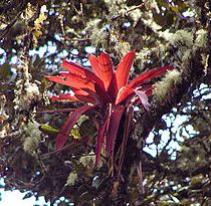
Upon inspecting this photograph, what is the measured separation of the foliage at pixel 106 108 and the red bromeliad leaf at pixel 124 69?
0.06 feet

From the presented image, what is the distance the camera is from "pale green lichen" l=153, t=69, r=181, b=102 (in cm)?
224

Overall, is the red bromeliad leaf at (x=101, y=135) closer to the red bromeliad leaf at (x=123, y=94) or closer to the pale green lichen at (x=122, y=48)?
the red bromeliad leaf at (x=123, y=94)

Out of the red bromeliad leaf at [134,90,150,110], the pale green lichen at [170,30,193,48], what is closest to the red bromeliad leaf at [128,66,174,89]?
the red bromeliad leaf at [134,90,150,110]

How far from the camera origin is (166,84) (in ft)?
7.50

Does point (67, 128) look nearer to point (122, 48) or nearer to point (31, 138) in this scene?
point (31, 138)

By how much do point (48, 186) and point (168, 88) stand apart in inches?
40.1

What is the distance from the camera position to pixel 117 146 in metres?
2.57

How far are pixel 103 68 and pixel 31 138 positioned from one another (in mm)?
516

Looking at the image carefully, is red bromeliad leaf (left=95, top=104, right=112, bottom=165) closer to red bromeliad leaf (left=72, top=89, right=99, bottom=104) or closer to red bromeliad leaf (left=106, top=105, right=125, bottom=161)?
red bromeliad leaf (left=106, top=105, right=125, bottom=161)

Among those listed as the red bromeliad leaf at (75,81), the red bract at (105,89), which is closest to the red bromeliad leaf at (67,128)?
the red bract at (105,89)

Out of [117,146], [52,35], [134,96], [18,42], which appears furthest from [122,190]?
[52,35]

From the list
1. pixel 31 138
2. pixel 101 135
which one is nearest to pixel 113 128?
pixel 101 135

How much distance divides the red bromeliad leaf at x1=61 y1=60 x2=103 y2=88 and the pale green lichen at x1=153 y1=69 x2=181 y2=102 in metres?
0.37

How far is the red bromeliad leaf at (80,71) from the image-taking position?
2.61m
